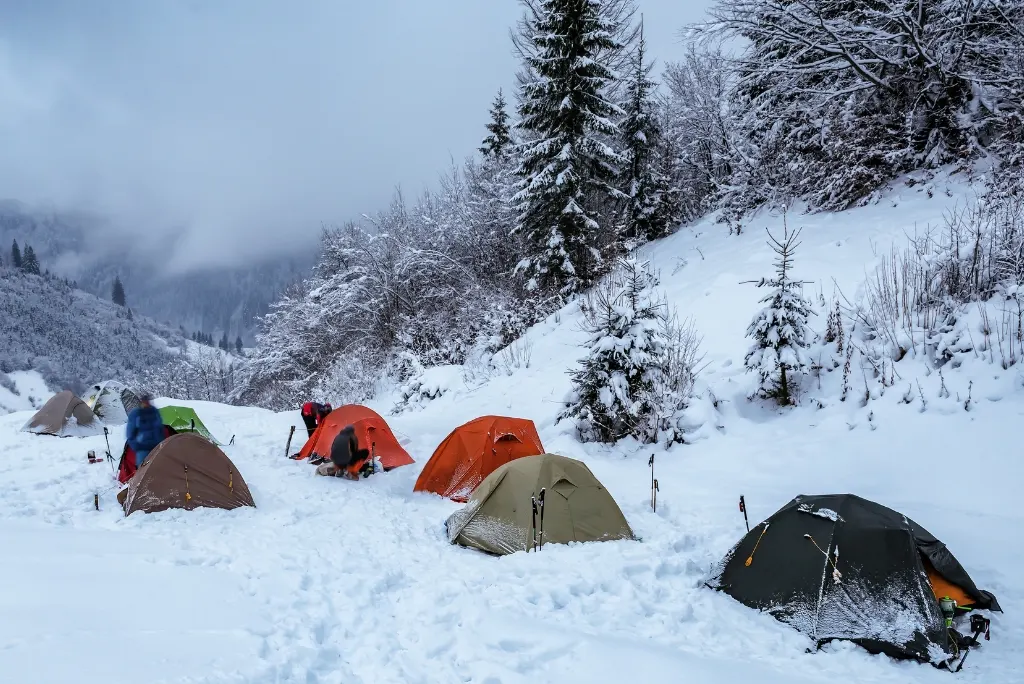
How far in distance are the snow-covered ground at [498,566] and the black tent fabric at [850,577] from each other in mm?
188

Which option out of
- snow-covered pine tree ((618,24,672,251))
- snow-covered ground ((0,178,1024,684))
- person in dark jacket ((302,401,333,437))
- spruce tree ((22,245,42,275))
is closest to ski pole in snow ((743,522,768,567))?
snow-covered ground ((0,178,1024,684))

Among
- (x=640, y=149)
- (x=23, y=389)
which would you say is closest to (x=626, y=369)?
(x=640, y=149)

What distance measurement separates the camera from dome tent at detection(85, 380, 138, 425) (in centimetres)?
1572

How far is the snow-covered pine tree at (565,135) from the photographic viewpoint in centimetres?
1603

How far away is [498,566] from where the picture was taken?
5785 millimetres

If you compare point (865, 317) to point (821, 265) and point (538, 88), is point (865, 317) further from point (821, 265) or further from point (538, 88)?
point (538, 88)

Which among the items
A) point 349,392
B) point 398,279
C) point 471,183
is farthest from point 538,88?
point 349,392

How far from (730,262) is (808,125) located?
19.6 feet

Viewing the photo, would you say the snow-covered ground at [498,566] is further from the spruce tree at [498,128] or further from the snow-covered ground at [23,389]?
the snow-covered ground at [23,389]

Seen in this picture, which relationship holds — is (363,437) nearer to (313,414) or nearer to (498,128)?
(313,414)

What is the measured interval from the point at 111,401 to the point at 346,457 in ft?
38.0

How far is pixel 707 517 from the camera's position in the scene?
700 centimetres

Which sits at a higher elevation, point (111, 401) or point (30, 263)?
point (30, 263)

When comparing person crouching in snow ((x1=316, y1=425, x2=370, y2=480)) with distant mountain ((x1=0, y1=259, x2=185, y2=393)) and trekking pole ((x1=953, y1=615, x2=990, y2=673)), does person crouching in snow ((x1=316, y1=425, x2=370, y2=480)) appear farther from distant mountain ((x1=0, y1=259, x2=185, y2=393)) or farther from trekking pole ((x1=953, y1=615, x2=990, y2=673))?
distant mountain ((x1=0, y1=259, x2=185, y2=393))
